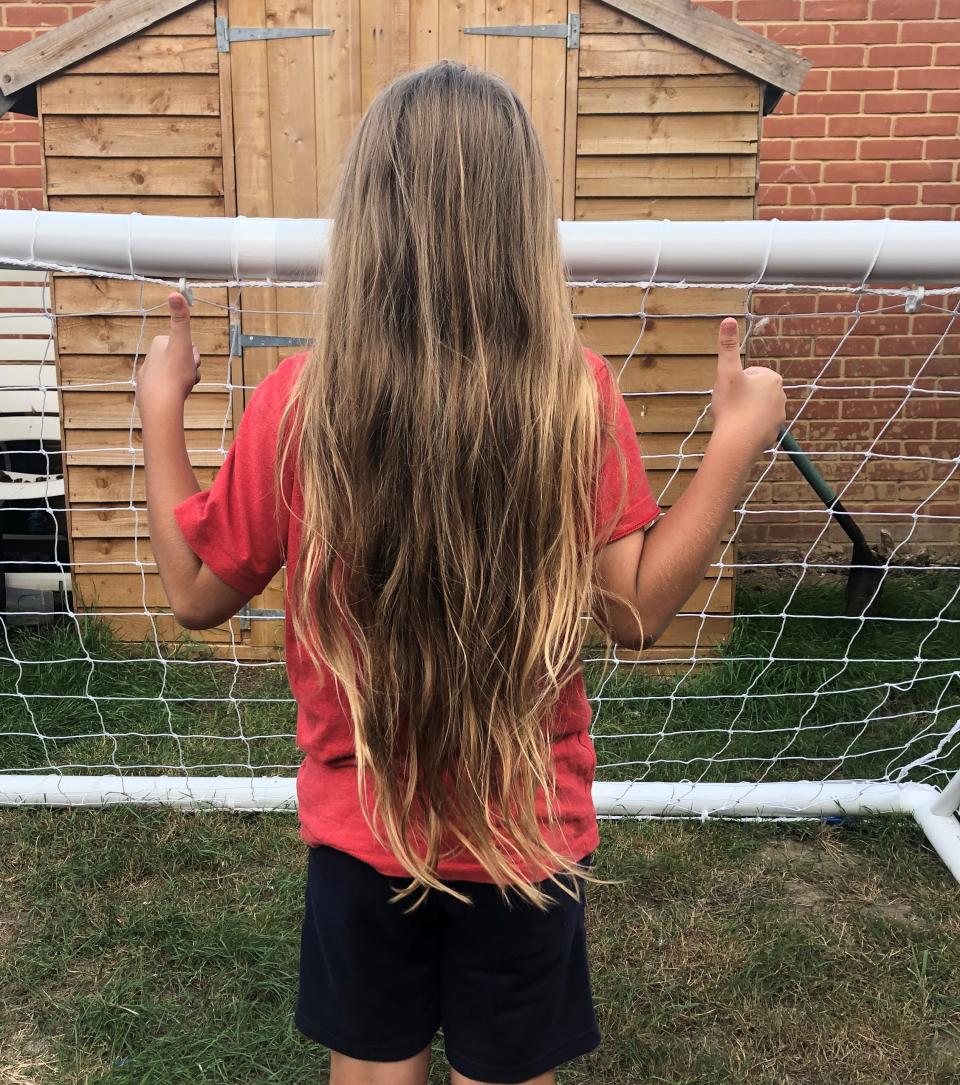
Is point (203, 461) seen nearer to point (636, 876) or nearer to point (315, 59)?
point (315, 59)

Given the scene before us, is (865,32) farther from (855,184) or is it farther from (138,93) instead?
(138,93)

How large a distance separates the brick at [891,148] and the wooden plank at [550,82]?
157cm

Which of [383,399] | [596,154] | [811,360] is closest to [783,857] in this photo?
[383,399]

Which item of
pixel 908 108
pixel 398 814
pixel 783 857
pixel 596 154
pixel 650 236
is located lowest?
pixel 783 857

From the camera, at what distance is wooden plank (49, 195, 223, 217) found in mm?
3334

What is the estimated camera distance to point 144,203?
11.0ft

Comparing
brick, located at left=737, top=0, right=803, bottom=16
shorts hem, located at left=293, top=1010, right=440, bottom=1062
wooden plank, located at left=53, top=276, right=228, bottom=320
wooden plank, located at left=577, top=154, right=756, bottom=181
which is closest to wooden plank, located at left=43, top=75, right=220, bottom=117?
wooden plank, located at left=53, top=276, right=228, bottom=320

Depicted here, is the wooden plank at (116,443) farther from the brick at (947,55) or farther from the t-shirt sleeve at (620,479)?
the brick at (947,55)

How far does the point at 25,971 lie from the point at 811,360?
359cm

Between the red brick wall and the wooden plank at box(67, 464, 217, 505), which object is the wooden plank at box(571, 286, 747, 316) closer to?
the red brick wall

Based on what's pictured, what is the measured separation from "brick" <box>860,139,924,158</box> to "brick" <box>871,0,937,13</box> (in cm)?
46

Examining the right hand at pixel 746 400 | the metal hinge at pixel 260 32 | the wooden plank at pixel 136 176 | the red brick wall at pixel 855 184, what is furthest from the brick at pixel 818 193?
the right hand at pixel 746 400

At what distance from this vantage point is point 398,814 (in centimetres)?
99

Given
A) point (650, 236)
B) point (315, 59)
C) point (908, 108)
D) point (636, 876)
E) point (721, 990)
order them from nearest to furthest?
point (650, 236), point (721, 990), point (636, 876), point (315, 59), point (908, 108)
